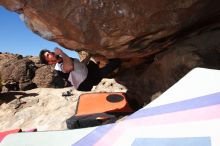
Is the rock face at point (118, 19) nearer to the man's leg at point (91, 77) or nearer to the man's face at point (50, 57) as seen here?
the man's face at point (50, 57)

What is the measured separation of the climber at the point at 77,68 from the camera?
17.9 ft

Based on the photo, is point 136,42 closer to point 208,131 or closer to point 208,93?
point 208,93

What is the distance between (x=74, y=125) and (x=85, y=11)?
2.83 metres

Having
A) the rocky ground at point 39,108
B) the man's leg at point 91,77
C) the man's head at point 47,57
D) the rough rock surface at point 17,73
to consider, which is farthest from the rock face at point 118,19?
the rough rock surface at point 17,73

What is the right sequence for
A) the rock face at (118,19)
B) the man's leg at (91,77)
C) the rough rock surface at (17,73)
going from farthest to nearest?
1. the rough rock surface at (17,73)
2. the man's leg at (91,77)
3. the rock face at (118,19)

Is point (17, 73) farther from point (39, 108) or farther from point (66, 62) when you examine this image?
point (66, 62)

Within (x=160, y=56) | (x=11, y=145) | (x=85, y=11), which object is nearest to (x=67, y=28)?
(x=85, y=11)

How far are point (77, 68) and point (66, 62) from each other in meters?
0.24

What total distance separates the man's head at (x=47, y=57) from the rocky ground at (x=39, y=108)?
3202mm

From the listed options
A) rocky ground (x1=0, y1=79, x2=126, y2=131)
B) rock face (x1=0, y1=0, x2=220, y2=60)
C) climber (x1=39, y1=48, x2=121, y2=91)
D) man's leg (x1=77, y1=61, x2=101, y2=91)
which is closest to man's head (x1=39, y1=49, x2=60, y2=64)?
climber (x1=39, y1=48, x2=121, y2=91)

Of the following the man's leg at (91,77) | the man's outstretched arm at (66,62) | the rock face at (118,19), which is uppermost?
the rock face at (118,19)

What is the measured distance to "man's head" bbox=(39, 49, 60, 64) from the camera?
17.7 feet

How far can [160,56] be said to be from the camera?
5293mm

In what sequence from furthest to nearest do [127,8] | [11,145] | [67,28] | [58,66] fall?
1. [58,66]
2. [67,28]
3. [127,8]
4. [11,145]
